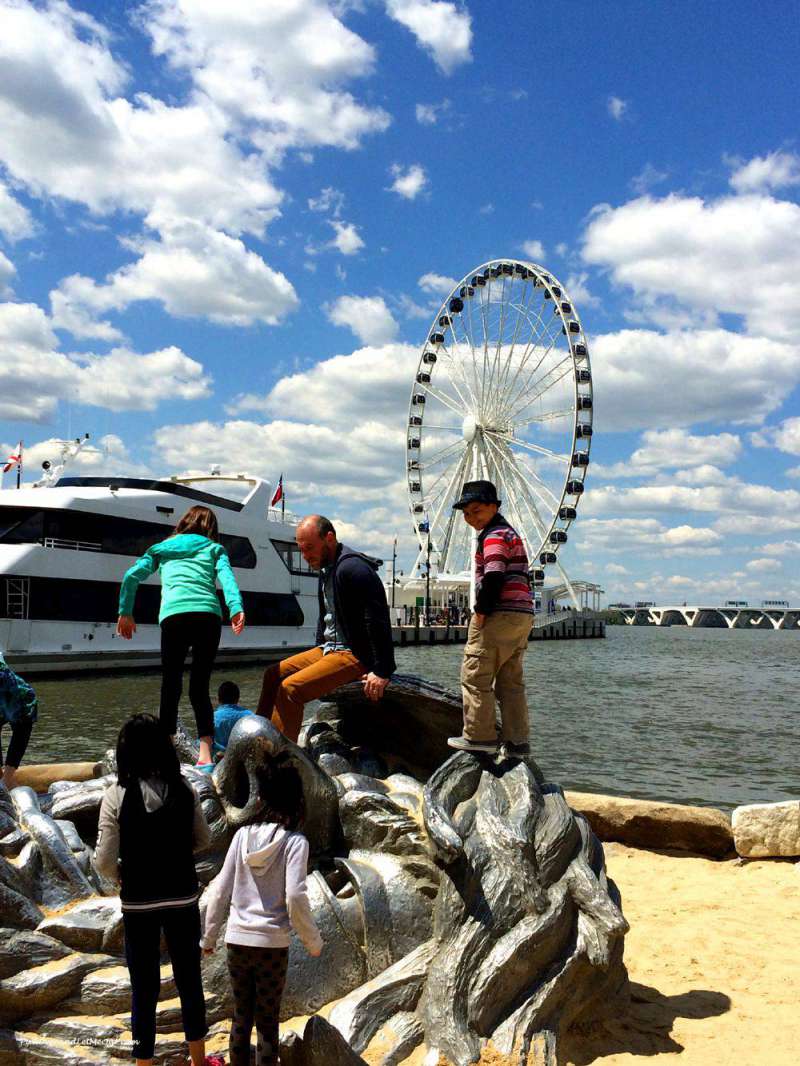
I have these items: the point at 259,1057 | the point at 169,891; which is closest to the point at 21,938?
the point at 169,891

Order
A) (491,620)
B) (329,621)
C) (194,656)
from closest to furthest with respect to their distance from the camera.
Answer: (491,620) → (194,656) → (329,621)

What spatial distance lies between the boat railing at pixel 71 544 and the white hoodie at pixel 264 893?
2431 cm

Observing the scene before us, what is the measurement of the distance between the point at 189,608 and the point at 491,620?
1598mm

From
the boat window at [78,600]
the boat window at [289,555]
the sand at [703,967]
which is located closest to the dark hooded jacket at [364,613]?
the sand at [703,967]

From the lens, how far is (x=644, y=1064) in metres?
3.87

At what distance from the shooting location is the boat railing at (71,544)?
84.5 ft

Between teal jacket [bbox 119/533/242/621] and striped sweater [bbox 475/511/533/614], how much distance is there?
1306mm

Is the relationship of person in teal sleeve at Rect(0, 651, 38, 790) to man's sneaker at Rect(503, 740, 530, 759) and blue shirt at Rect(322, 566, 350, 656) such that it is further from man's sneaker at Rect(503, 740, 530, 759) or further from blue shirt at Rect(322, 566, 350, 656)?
man's sneaker at Rect(503, 740, 530, 759)

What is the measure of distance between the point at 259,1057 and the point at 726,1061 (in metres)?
2.14

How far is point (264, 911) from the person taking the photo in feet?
10.3

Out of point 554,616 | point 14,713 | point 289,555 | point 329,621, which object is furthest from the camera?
point 554,616

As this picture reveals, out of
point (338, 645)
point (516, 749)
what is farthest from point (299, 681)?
point (516, 749)

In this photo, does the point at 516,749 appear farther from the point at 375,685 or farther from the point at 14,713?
the point at 14,713

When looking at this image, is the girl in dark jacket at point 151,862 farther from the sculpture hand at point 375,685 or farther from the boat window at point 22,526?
the boat window at point 22,526
